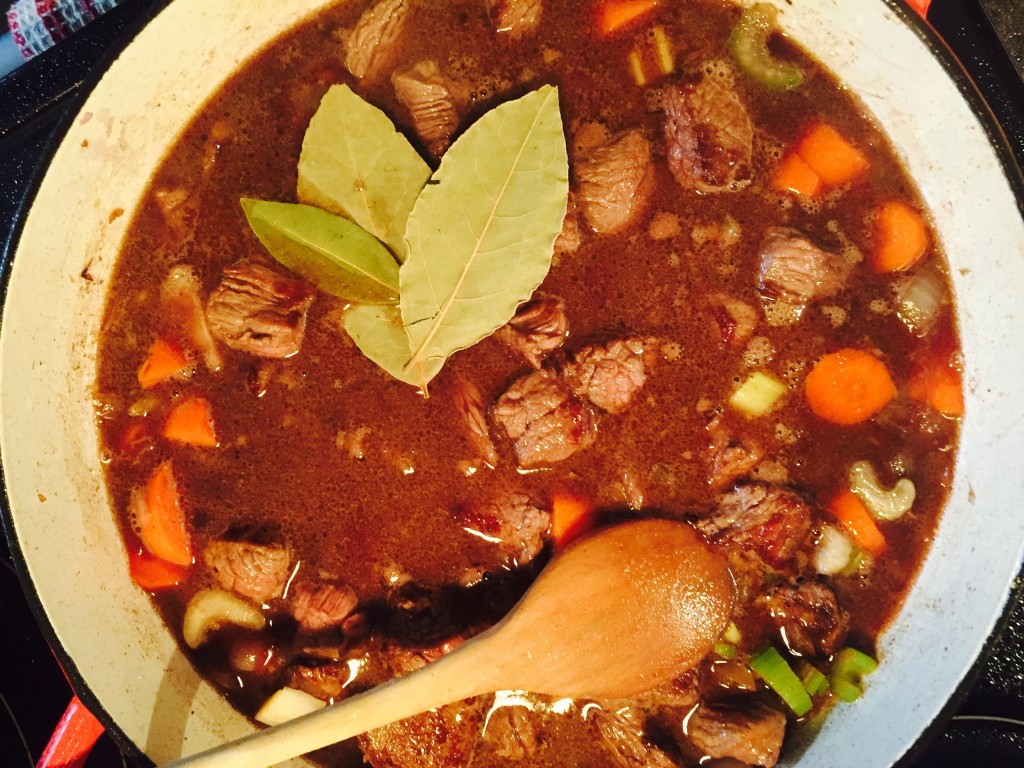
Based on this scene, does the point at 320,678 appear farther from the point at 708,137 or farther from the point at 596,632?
the point at 708,137

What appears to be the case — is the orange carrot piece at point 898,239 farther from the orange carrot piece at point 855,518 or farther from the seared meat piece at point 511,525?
the seared meat piece at point 511,525

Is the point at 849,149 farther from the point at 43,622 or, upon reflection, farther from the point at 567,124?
the point at 43,622

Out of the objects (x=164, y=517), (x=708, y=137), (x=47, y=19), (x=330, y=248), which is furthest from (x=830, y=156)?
(x=47, y=19)

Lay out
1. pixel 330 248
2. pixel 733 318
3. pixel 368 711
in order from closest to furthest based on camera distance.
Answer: pixel 368 711 → pixel 330 248 → pixel 733 318

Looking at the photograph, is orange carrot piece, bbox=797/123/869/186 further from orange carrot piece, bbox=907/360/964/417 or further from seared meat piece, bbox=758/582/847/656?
seared meat piece, bbox=758/582/847/656

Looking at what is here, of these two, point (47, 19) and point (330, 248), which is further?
point (47, 19)

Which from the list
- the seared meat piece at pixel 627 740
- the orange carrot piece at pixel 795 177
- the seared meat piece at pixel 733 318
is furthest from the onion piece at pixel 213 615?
the orange carrot piece at pixel 795 177

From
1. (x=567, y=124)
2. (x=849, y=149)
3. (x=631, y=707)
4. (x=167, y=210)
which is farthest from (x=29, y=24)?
(x=631, y=707)
